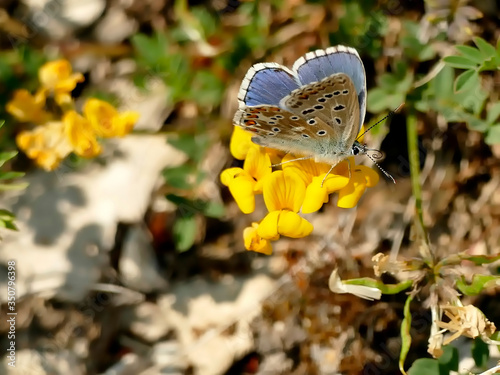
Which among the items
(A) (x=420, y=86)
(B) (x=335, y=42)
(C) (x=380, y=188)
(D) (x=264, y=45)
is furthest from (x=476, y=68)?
(D) (x=264, y=45)

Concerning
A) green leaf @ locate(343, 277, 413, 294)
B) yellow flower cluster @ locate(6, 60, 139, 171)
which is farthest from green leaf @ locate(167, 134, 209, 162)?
green leaf @ locate(343, 277, 413, 294)

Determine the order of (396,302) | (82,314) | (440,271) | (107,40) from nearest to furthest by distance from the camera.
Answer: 1. (440,271)
2. (396,302)
3. (82,314)
4. (107,40)

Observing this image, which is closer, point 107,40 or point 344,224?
point 344,224

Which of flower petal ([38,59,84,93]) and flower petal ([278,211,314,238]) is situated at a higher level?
flower petal ([38,59,84,93])

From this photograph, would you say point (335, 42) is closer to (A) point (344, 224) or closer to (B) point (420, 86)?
(B) point (420, 86)

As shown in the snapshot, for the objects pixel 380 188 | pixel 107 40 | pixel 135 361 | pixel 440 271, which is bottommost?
pixel 135 361

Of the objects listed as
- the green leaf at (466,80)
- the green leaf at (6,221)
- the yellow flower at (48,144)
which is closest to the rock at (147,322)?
the yellow flower at (48,144)

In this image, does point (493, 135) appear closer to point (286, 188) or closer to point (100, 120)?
point (286, 188)

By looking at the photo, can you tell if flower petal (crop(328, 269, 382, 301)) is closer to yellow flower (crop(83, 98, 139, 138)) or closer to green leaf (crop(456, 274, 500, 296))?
green leaf (crop(456, 274, 500, 296))
